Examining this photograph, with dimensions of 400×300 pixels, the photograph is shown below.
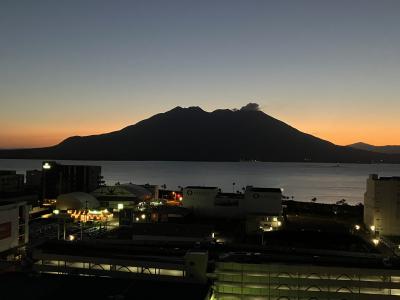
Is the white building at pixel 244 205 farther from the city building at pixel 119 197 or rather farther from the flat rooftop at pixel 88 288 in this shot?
the flat rooftop at pixel 88 288

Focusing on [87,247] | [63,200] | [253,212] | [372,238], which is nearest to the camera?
[87,247]

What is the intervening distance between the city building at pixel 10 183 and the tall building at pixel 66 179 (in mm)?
4708

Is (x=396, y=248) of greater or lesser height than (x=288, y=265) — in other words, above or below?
below

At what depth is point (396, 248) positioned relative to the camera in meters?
22.3

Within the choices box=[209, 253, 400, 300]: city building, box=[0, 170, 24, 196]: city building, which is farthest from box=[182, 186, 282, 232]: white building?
box=[0, 170, 24, 196]: city building

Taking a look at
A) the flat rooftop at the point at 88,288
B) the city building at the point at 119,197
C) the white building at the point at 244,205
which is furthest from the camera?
the city building at the point at 119,197

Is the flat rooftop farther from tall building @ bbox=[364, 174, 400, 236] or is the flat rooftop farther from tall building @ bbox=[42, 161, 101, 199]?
tall building @ bbox=[42, 161, 101, 199]

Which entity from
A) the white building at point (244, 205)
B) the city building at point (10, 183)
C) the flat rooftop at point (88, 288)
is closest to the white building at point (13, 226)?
the flat rooftop at point (88, 288)

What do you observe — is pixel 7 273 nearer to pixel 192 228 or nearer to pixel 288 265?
pixel 288 265

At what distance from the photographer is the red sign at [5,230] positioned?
19.2 meters

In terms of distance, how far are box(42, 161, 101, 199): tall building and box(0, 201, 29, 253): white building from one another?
25338 millimetres

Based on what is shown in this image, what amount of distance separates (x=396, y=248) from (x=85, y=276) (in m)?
17.1

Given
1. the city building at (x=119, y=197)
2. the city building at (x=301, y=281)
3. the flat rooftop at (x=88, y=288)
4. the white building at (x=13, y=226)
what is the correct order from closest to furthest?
the flat rooftop at (x=88, y=288) → the city building at (x=301, y=281) → the white building at (x=13, y=226) → the city building at (x=119, y=197)

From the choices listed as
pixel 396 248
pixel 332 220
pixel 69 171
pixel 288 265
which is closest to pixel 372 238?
pixel 396 248
